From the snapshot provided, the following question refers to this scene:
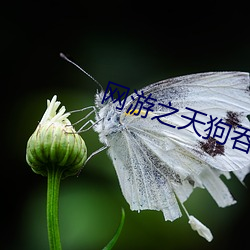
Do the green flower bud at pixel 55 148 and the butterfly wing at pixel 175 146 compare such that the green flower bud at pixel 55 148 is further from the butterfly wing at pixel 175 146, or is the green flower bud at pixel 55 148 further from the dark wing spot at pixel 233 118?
the dark wing spot at pixel 233 118

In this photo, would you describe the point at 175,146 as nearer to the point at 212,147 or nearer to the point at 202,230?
the point at 212,147

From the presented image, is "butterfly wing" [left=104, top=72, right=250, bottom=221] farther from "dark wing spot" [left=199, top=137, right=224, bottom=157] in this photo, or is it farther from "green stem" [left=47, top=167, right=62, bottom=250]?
"green stem" [left=47, top=167, right=62, bottom=250]

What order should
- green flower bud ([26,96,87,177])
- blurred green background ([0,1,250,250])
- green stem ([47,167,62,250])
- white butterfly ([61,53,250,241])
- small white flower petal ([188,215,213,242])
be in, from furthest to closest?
blurred green background ([0,1,250,250])
white butterfly ([61,53,250,241])
small white flower petal ([188,215,213,242])
green flower bud ([26,96,87,177])
green stem ([47,167,62,250])

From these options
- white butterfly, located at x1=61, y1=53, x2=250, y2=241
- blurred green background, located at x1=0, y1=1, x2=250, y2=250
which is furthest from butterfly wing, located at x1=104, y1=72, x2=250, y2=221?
blurred green background, located at x1=0, y1=1, x2=250, y2=250

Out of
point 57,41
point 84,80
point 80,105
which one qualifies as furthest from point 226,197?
point 57,41

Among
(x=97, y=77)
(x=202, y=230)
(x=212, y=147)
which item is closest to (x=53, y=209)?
(x=202, y=230)

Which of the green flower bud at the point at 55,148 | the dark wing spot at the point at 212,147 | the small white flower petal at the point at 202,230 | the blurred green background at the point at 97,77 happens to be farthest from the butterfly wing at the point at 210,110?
the blurred green background at the point at 97,77
